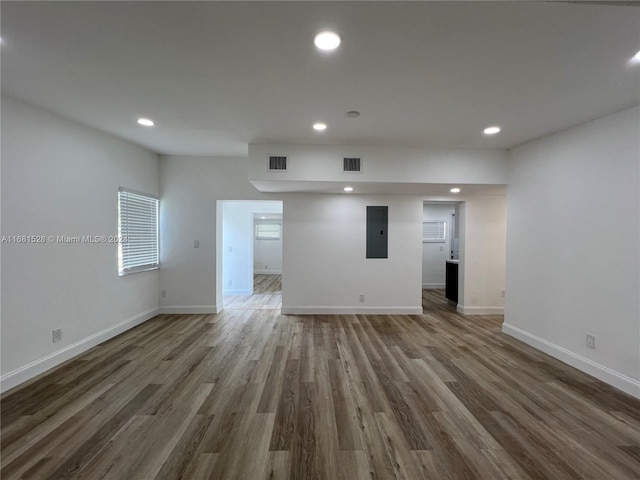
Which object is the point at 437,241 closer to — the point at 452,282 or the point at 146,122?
the point at 452,282

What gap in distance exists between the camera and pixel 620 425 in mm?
2107

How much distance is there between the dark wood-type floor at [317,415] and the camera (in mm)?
1713

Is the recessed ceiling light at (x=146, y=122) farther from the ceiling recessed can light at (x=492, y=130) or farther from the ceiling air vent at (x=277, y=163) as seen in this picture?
the ceiling recessed can light at (x=492, y=130)

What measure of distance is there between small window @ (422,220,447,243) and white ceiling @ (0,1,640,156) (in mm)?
4812

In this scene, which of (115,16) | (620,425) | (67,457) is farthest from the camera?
(620,425)

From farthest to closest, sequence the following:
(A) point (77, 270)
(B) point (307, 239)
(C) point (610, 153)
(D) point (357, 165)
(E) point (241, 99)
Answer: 1. (B) point (307, 239)
2. (D) point (357, 165)
3. (A) point (77, 270)
4. (C) point (610, 153)
5. (E) point (241, 99)

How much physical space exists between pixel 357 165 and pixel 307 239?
1637mm

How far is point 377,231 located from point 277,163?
218 centimetres

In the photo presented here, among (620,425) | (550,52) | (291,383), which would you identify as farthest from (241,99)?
(620,425)

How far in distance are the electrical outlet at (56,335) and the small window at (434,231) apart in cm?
760

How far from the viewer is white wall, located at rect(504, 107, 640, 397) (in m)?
2.63

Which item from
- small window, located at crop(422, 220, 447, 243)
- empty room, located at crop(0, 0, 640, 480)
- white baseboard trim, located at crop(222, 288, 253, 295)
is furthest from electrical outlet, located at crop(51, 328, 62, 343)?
small window, located at crop(422, 220, 447, 243)

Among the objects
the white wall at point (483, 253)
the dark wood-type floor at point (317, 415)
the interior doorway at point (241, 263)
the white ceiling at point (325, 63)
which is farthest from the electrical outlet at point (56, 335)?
Answer: the white wall at point (483, 253)

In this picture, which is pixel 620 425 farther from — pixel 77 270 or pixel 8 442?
pixel 77 270
